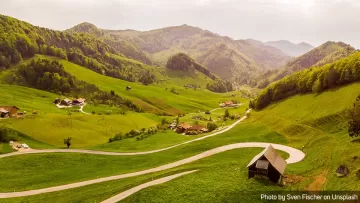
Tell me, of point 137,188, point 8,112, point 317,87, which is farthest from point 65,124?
point 317,87

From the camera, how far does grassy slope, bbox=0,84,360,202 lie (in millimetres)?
48938

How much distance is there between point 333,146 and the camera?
205ft

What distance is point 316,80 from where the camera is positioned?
10438 centimetres

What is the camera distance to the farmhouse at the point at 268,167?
50.7m

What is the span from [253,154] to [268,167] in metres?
20.4

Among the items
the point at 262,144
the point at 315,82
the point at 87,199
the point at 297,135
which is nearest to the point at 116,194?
the point at 87,199

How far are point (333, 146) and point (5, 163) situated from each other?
276 ft

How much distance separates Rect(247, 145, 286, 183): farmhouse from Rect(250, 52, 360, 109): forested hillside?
55093 millimetres

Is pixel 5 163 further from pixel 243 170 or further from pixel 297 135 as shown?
pixel 297 135

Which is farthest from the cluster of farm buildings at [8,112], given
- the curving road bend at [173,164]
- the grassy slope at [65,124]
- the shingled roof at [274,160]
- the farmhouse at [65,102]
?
the shingled roof at [274,160]

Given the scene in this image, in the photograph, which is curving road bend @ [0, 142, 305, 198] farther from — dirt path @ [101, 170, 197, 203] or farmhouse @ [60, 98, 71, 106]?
farmhouse @ [60, 98, 71, 106]

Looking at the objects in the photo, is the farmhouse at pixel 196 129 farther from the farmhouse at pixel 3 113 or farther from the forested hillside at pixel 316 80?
the farmhouse at pixel 3 113

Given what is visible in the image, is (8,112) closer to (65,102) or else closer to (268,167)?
(65,102)

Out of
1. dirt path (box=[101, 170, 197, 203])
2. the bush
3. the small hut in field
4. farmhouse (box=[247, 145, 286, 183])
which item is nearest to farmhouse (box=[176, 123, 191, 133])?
the bush
